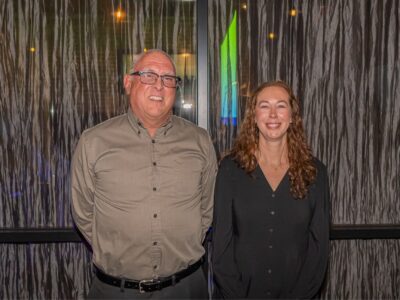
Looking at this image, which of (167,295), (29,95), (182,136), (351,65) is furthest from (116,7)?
(167,295)

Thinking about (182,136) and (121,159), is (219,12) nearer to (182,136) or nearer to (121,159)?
(182,136)

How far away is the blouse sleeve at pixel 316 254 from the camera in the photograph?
2.13 metres

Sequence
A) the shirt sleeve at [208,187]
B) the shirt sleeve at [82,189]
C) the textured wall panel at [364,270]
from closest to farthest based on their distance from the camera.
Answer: the shirt sleeve at [82,189]
the shirt sleeve at [208,187]
the textured wall panel at [364,270]

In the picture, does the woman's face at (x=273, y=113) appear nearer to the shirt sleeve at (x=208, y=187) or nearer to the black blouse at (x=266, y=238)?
the black blouse at (x=266, y=238)

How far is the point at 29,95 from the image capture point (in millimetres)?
2926

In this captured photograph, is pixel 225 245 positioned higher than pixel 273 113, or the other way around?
pixel 273 113

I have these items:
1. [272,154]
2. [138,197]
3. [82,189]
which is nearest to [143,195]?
[138,197]

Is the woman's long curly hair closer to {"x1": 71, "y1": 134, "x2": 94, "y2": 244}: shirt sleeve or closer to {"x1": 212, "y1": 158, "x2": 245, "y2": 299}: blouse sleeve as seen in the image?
{"x1": 212, "y1": 158, "x2": 245, "y2": 299}: blouse sleeve

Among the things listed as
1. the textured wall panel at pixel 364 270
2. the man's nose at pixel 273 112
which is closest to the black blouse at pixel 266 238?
the man's nose at pixel 273 112

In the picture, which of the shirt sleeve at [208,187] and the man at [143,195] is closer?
the man at [143,195]

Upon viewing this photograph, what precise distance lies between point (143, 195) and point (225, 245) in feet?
1.59

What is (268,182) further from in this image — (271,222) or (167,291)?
(167,291)

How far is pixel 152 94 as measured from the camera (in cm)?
214

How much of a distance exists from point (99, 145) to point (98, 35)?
108 centimetres
